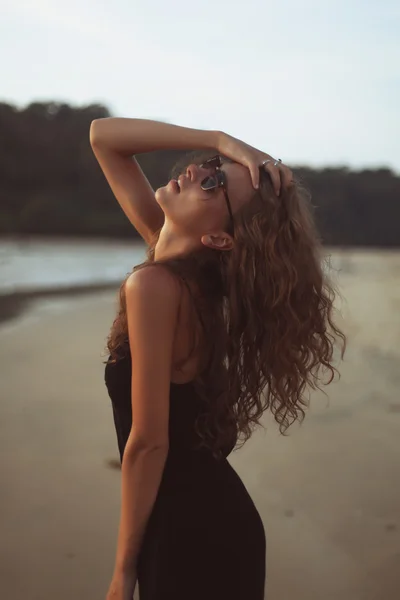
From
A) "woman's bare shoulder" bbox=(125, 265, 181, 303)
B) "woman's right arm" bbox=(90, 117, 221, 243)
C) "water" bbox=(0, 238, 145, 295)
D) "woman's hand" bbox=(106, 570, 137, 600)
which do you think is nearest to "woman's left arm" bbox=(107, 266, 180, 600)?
"woman's bare shoulder" bbox=(125, 265, 181, 303)

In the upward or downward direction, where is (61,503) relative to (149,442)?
downward

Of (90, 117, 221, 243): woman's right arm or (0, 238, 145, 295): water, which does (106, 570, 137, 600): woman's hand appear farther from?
(0, 238, 145, 295): water

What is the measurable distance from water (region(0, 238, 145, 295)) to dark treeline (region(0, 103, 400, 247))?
108cm

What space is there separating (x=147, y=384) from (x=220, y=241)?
16.0 inches

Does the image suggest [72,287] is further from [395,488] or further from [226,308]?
[226,308]

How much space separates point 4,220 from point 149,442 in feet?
77.6

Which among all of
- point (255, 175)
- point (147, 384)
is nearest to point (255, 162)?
point (255, 175)

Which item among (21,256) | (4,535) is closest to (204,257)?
(4,535)

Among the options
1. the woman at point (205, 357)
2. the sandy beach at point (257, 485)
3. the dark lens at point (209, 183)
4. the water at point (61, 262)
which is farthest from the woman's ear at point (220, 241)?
the water at point (61, 262)

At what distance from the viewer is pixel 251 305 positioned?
5.53 ft

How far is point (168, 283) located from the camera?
148 cm

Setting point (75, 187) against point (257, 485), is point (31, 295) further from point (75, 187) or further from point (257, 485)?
point (75, 187)

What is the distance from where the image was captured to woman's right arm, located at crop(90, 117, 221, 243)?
2021 mm

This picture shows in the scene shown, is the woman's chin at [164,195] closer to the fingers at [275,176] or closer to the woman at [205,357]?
the woman at [205,357]
